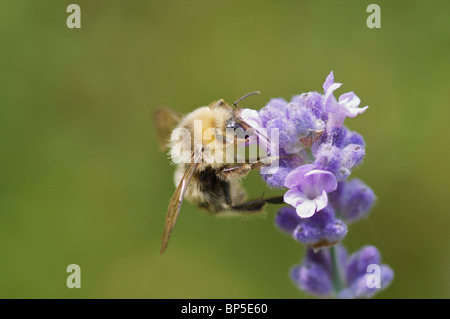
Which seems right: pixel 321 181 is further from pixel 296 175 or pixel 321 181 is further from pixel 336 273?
pixel 336 273

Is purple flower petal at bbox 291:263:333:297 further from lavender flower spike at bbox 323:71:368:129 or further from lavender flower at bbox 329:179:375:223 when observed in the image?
lavender flower spike at bbox 323:71:368:129

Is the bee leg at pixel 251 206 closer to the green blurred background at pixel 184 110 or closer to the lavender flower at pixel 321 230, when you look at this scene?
the lavender flower at pixel 321 230

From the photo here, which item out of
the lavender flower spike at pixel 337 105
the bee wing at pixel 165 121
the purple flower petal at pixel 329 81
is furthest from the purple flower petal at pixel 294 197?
the bee wing at pixel 165 121

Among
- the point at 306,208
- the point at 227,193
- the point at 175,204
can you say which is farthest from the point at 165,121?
the point at 306,208

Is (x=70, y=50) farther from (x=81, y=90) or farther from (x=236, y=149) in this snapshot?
(x=236, y=149)

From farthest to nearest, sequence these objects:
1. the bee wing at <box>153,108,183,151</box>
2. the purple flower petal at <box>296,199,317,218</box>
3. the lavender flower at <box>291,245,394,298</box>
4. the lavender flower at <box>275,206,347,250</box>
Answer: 1. the bee wing at <box>153,108,183,151</box>
2. the lavender flower at <box>291,245,394,298</box>
3. the lavender flower at <box>275,206,347,250</box>
4. the purple flower petal at <box>296,199,317,218</box>

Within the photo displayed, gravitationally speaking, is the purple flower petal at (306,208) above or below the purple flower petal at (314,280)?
above

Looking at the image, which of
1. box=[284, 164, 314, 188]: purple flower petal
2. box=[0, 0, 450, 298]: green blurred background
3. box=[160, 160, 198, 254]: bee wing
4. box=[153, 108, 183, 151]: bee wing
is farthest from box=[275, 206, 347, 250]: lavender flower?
box=[0, 0, 450, 298]: green blurred background
